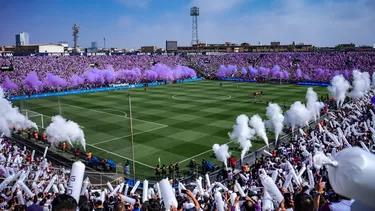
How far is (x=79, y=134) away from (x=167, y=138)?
7.60 m


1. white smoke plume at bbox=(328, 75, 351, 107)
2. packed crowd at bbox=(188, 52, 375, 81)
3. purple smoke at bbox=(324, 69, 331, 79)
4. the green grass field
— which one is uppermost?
packed crowd at bbox=(188, 52, 375, 81)

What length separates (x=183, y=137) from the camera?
28547mm

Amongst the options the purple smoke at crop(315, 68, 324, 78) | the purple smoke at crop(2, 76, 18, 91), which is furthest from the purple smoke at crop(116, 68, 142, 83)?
the purple smoke at crop(315, 68, 324, 78)

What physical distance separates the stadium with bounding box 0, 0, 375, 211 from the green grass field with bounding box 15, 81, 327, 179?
0.16 metres

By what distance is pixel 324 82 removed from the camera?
62.7 meters

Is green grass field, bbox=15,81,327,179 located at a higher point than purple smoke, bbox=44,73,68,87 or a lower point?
lower

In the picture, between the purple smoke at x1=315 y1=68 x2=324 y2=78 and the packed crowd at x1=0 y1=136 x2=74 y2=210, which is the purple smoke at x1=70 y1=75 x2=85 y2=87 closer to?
the packed crowd at x1=0 y1=136 x2=74 y2=210

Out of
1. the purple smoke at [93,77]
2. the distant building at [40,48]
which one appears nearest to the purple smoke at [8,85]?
the purple smoke at [93,77]

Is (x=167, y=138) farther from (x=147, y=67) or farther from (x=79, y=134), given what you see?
(x=147, y=67)

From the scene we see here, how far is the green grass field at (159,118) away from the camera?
24.9m

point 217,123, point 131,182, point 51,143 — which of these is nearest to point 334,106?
point 217,123

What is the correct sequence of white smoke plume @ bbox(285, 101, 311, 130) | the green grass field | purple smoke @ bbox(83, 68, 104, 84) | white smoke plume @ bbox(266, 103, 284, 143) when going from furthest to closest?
purple smoke @ bbox(83, 68, 104, 84) → white smoke plume @ bbox(285, 101, 311, 130) → white smoke plume @ bbox(266, 103, 284, 143) → the green grass field

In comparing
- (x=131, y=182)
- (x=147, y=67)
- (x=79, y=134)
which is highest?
(x=147, y=67)

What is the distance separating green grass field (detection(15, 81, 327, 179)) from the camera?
2489cm
